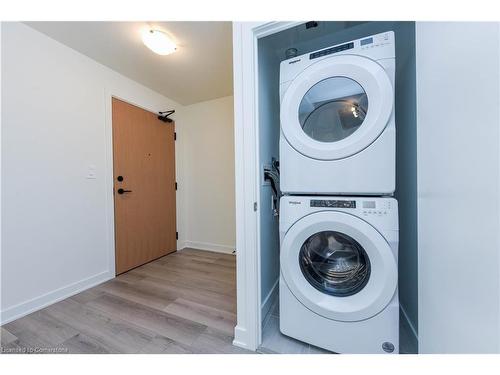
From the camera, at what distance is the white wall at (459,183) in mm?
389

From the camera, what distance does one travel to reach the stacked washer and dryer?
0.85 meters

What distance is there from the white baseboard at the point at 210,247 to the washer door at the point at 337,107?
6.77 ft

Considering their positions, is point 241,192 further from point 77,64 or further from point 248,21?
point 77,64

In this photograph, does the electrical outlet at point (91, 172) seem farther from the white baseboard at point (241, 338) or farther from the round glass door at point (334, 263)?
the round glass door at point (334, 263)

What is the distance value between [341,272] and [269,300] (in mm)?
628

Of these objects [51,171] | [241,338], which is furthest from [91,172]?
[241,338]

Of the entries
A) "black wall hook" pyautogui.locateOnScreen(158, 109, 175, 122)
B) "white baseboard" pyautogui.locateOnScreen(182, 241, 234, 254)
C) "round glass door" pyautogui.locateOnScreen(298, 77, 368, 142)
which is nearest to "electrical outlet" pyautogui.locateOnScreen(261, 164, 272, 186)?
"round glass door" pyautogui.locateOnScreen(298, 77, 368, 142)

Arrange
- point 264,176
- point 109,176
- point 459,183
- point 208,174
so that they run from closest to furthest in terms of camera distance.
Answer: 1. point 459,183
2. point 264,176
3. point 109,176
4. point 208,174

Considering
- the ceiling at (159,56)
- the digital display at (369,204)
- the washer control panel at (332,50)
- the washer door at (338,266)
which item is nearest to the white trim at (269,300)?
the washer door at (338,266)

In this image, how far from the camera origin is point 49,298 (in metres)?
1.48

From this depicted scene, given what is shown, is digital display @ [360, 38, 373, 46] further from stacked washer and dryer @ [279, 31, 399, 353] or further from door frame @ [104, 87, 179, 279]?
door frame @ [104, 87, 179, 279]

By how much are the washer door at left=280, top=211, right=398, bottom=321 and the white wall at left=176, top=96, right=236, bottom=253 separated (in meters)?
1.65

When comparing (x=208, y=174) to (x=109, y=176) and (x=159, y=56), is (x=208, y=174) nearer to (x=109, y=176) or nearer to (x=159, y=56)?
(x=109, y=176)

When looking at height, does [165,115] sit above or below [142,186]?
above
